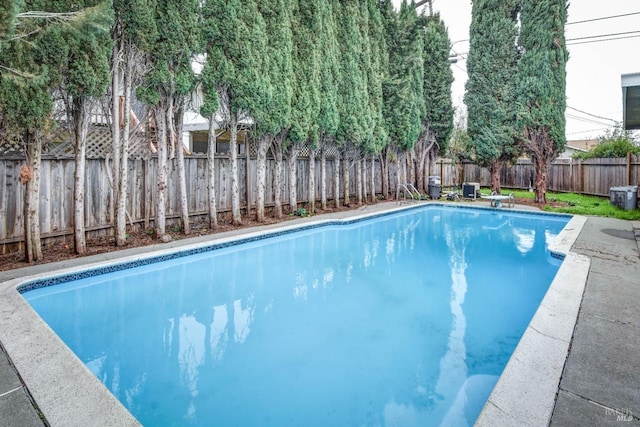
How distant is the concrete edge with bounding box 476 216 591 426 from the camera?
2.09 m

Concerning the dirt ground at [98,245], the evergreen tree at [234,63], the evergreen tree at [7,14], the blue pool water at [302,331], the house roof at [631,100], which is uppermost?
the evergreen tree at [234,63]

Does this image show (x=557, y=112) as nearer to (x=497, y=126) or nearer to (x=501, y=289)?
(x=497, y=126)

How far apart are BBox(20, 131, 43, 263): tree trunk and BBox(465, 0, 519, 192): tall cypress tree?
1416 centimetres

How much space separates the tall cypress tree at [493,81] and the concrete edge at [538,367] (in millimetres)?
11460

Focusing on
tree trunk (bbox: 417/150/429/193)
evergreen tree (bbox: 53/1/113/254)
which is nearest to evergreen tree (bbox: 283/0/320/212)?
evergreen tree (bbox: 53/1/113/254)

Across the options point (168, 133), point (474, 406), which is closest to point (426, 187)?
point (168, 133)

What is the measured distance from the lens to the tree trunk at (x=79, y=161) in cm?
589

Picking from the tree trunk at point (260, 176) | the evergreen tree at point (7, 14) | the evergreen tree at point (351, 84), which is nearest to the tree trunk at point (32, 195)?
the evergreen tree at point (7, 14)

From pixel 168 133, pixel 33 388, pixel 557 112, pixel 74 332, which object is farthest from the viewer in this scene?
pixel 557 112

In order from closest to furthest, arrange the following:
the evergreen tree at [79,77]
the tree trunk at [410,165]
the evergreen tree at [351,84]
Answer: the evergreen tree at [79,77] < the evergreen tree at [351,84] < the tree trunk at [410,165]

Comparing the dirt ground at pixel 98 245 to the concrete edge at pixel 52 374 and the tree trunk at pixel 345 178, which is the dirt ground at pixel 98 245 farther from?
the tree trunk at pixel 345 178

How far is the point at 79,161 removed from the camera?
602 centimetres

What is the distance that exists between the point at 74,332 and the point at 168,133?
491 centimetres

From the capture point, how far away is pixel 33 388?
236 centimetres
